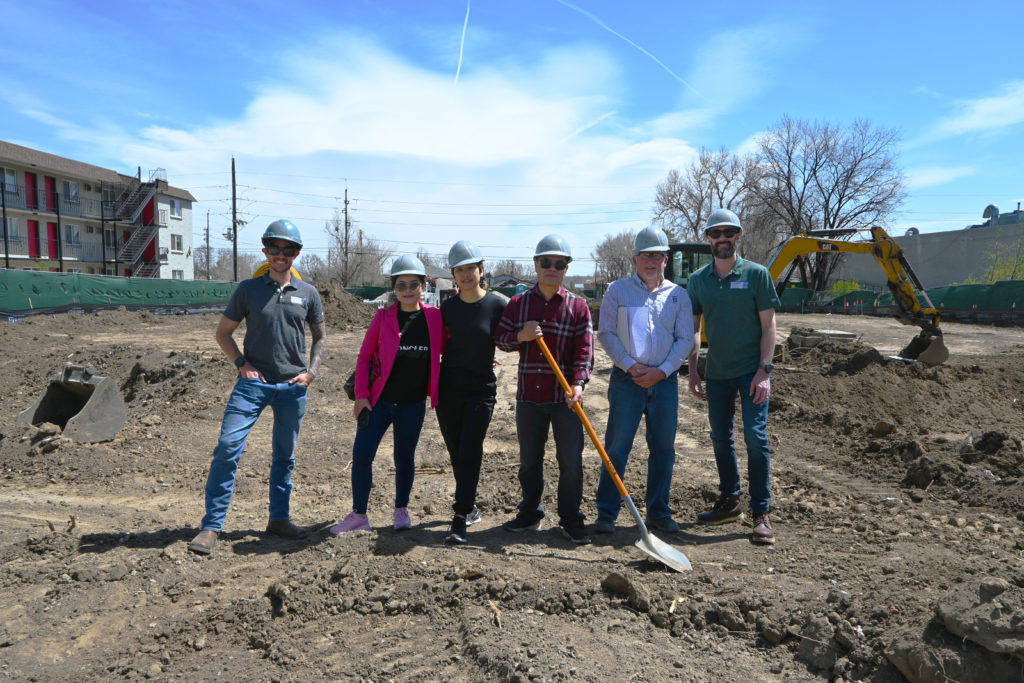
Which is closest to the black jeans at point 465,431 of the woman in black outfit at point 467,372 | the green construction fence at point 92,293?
the woman in black outfit at point 467,372

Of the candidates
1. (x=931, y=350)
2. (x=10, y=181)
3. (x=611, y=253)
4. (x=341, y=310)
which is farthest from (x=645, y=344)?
(x=611, y=253)

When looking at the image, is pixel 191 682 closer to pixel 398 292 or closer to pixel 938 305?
pixel 398 292

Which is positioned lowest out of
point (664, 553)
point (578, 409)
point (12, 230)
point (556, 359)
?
point (664, 553)

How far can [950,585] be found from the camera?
346 centimetres

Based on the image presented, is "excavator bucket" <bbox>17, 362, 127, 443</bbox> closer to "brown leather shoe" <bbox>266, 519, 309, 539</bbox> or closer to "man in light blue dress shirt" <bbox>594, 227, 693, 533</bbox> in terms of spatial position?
"brown leather shoe" <bbox>266, 519, 309, 539</bbox>

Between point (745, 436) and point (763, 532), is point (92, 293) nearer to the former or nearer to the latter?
point (745, 436)

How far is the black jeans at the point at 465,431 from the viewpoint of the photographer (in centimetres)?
415

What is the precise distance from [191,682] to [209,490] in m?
1.36

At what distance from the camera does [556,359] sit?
13.6ft

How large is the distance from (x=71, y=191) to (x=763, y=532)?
52.0 m

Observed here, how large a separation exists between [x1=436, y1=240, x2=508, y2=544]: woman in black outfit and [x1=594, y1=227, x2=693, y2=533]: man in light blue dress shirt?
754 mm

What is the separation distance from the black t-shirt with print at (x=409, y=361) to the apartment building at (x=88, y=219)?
139 feet

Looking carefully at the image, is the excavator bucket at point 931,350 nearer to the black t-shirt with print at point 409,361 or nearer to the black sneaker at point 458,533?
the black sneaker at point 458,533

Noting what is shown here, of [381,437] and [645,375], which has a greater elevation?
[645,375]
